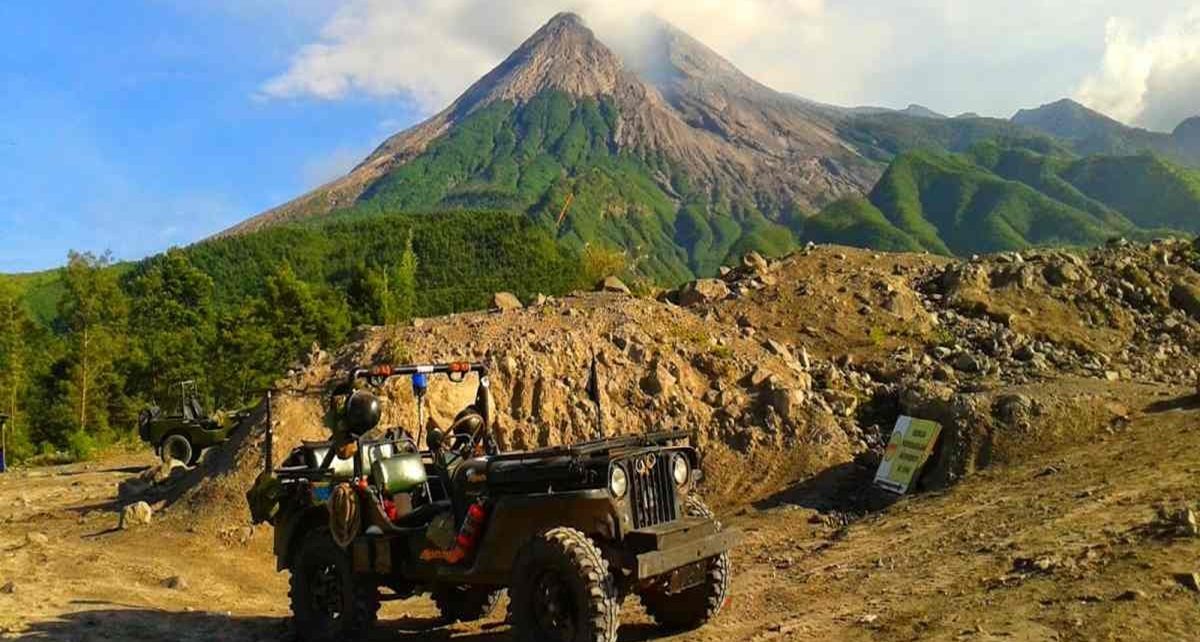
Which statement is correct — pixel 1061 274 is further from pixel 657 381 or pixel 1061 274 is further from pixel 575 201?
pixel 575 201

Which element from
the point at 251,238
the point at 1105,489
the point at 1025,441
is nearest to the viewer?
the point at 1105,489

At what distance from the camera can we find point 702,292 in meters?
20.0

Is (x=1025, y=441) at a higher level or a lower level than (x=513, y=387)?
lower

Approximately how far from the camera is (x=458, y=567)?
6.81 m

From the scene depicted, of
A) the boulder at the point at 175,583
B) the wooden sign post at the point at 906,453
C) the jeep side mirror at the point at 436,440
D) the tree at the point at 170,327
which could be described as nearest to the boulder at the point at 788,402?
the wooden sign post at the point at 906,453

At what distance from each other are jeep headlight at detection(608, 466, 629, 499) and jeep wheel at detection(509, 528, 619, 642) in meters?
0.36

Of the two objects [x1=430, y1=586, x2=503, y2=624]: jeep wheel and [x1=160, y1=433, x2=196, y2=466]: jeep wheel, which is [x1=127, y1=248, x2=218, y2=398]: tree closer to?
[x1=160, y1=433, x2=196, y2=466]: jeep wheel

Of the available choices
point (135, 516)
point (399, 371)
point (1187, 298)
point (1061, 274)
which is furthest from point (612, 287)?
point (399, 371)

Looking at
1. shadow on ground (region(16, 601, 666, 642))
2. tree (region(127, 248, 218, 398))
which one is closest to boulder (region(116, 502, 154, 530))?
shadow on ground (region(16, 601, 666, 642))

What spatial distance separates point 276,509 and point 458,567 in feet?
7.71

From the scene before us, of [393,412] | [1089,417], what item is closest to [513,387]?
[393,412]

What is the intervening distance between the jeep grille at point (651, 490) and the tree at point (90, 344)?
126 ft

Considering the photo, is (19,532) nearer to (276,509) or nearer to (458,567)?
(276,509)

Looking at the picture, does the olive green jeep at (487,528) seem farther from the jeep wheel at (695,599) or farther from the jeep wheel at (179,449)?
the jeep wheel at (179,449)
